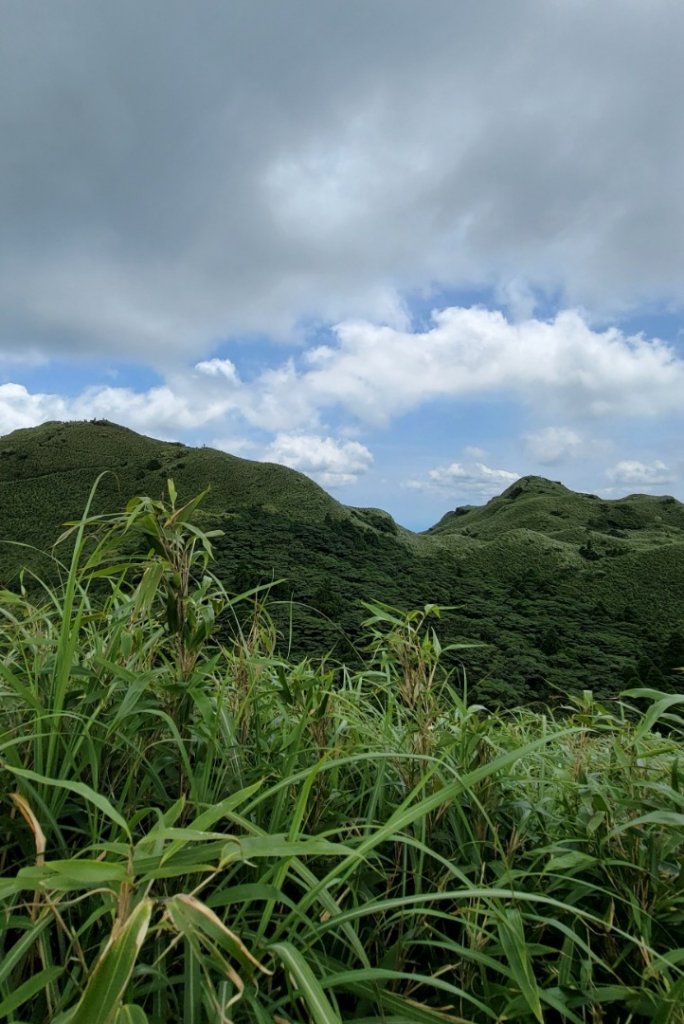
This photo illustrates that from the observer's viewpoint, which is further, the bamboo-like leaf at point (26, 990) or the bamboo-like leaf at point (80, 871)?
the bamboo-like leaf at point (26, 990)

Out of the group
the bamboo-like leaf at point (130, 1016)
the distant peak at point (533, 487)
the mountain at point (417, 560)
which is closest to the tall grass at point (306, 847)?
the bamboo-like leaf at point (130, 1016)

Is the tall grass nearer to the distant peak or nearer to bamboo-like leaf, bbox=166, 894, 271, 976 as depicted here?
bamboo-like leaf, bbox=166, 894, 271, 976

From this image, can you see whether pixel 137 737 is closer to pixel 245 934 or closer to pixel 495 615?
pixel 245 934

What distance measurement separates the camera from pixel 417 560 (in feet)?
73.4

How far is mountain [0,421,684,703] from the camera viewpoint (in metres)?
13.2

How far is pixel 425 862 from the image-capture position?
1.51 meters

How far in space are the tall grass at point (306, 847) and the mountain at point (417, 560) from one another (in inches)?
295

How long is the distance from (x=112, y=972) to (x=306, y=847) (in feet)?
1.00

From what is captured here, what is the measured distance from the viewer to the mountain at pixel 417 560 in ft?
43.2

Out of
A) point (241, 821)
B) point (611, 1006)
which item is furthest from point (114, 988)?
point (611, 1006)

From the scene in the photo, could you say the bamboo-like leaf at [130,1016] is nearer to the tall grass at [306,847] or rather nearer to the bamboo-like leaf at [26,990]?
the tall grass at [306,847]

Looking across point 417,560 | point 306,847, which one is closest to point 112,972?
point 306,847

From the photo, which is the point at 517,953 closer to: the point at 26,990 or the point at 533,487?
the point at 26,990

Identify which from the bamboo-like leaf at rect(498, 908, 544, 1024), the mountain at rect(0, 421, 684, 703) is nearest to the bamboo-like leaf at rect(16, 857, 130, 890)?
the bamboo-like leaf at rect(498, 908, 544, 1024)
